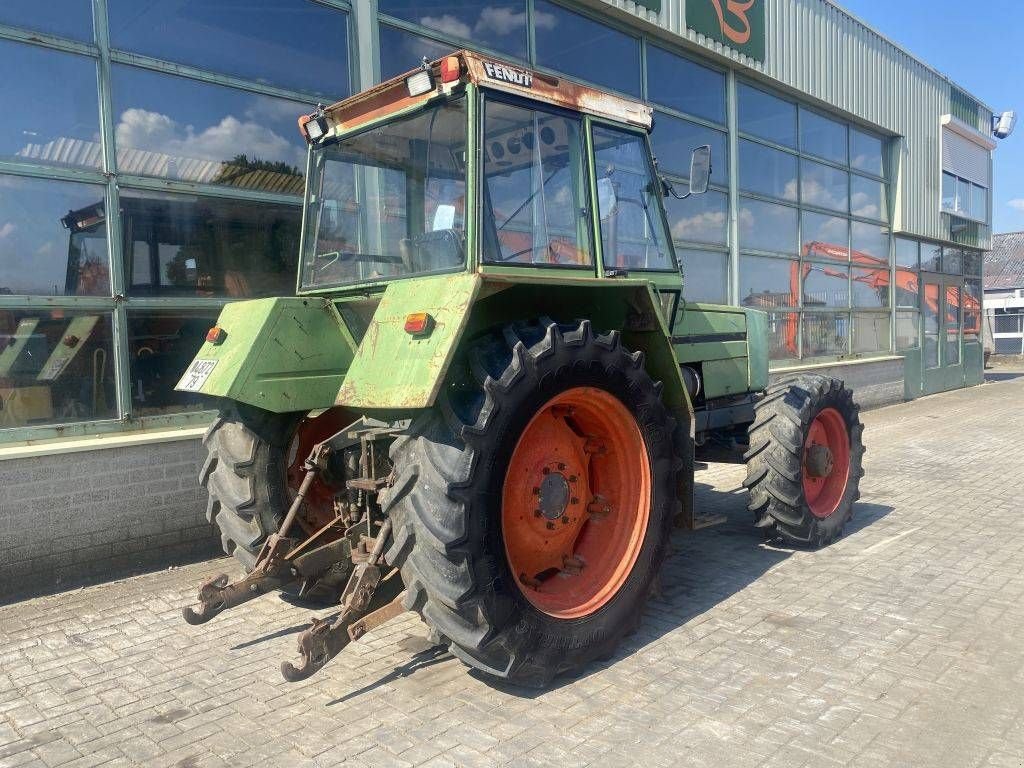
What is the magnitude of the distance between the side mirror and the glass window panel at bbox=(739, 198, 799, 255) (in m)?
7.33

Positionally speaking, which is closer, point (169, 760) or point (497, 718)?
point (169, 760)

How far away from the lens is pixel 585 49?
9.19m

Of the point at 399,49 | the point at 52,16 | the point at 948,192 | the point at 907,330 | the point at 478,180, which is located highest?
the point at 948,192

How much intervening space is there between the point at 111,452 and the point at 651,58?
26.4ft

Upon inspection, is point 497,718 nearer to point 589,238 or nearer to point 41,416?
point 589,238

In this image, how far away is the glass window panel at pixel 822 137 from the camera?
13055 mm

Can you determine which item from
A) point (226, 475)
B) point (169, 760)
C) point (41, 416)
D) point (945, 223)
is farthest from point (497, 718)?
point (945, 223)

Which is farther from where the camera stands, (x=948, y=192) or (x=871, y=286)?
(x=948, y=192)

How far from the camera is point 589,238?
409cm

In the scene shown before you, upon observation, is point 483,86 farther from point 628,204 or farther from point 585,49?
point 585,49

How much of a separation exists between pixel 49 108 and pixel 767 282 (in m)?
9.98

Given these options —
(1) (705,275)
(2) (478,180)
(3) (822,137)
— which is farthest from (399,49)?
(3) (822,137)

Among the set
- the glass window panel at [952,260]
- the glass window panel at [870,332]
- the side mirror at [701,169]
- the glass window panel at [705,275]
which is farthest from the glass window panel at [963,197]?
the side mirror at [701,169]

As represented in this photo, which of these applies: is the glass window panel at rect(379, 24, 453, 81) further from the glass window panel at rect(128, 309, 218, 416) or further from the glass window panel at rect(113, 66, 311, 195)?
the glass window panel at rect(128, 309, 218, 416)
